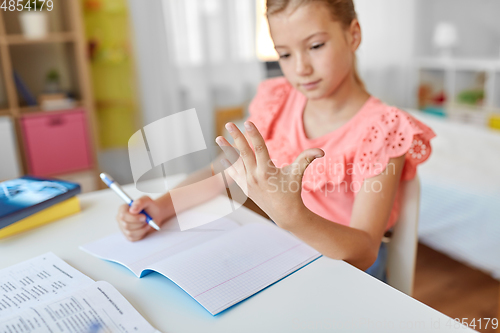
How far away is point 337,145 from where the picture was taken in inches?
36.6

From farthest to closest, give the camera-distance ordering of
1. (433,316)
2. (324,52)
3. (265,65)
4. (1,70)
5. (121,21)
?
(265,65) < (121,21) < (1,70) < (324,52) < (433,316)

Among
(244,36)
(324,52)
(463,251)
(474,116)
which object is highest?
(244,36)

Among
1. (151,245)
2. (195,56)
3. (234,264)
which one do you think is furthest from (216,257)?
(195,56)

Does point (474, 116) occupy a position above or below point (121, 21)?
below

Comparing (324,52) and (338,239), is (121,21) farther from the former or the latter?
(338,239)

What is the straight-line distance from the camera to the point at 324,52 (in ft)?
2.75

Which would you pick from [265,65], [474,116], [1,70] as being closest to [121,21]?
[1,70]

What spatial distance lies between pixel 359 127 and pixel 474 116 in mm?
2217

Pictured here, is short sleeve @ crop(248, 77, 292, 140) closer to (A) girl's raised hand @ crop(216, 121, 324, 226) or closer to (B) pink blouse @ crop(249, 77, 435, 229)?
(B) pink blouse @ crop(249, 77, 435, 229)

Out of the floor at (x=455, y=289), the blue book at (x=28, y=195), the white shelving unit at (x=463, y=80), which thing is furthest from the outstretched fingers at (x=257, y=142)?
the white shelving unit at (x=463, y=80)

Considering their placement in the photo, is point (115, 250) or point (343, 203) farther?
point (343, 203)

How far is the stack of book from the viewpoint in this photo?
2.68 feet

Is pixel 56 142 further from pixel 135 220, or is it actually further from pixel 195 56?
pixel 135 220

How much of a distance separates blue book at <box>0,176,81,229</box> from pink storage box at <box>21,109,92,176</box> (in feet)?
3.82
